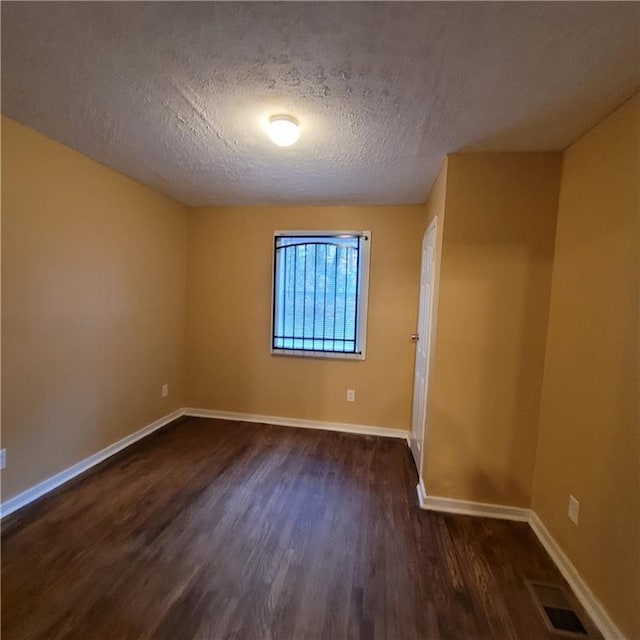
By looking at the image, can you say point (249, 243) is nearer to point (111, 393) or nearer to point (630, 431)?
point (111, 393)

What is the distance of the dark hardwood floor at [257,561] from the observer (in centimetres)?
137

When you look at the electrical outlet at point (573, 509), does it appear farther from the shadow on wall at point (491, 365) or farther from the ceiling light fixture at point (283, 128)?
the ceiling light fixture at point (283, 128)

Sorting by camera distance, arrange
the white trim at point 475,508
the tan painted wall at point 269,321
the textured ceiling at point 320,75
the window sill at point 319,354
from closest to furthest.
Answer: the textured ceiling at point 320,75
the white trim at point 475,508
the tan painted wall at point 269,321
the window sill at point 319,354

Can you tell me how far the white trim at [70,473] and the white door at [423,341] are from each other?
2491 millimetres

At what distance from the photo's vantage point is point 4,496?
1.94m

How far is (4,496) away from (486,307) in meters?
3.11

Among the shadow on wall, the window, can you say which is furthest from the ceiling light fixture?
the window

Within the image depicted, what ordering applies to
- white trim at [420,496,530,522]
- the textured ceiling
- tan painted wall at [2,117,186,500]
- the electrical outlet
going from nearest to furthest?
the textured ceiling → the electrical outlet → tan painted wall at [2,117,186,500] → white trim at [420,496,530,522]

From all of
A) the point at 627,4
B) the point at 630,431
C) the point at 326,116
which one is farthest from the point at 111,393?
the point at 627,4

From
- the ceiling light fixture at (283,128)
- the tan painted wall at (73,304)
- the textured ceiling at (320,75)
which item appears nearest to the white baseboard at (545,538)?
the textured ceiling at (320,75)

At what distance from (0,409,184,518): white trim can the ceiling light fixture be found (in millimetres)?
2614

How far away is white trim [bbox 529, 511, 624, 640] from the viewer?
4.50 ft

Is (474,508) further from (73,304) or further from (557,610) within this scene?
(73,304)

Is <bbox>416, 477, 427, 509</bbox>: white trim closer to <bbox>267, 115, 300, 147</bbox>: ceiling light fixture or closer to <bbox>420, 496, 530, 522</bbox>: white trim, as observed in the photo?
<bbox>420, 496, 530, 522</bbox>: white trim
